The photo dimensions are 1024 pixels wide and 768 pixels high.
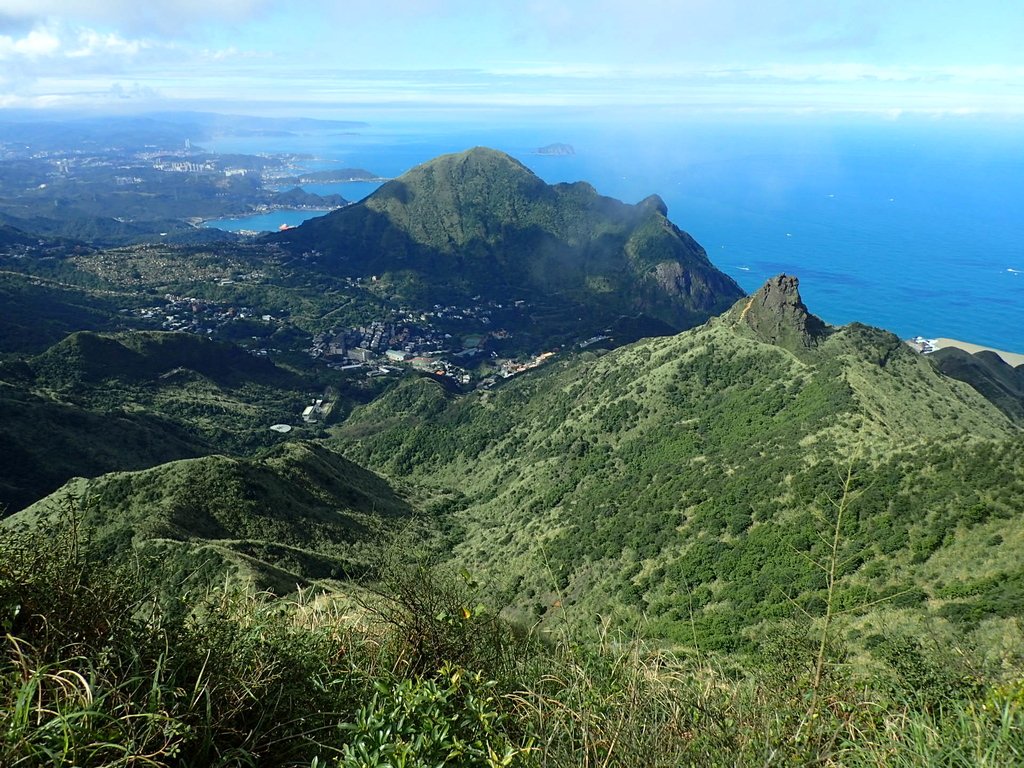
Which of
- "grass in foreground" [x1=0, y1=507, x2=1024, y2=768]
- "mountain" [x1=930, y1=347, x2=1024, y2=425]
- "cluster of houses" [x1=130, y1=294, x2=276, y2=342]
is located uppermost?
"grass in foreground" [x1=0, y1=507, x2=1024, y2=768]

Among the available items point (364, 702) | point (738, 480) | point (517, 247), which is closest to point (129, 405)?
point (738, 480)

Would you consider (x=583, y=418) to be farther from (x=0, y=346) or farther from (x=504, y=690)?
(x=0, y=346)

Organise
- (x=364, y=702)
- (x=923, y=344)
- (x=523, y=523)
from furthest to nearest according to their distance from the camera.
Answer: (x=923, y=344), (x=523, y=523), (x=364, y=702)

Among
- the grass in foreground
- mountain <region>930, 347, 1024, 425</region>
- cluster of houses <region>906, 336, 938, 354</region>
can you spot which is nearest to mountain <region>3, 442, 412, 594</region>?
the grass in foreground

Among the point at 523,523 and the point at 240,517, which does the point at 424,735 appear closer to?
the point at 240,517

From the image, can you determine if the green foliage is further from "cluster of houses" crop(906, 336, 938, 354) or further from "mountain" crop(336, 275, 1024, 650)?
"cluster of houses" crop(906, 336, 938, 354)

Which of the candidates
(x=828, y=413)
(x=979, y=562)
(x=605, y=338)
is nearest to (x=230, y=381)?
(x=605, y=338)
